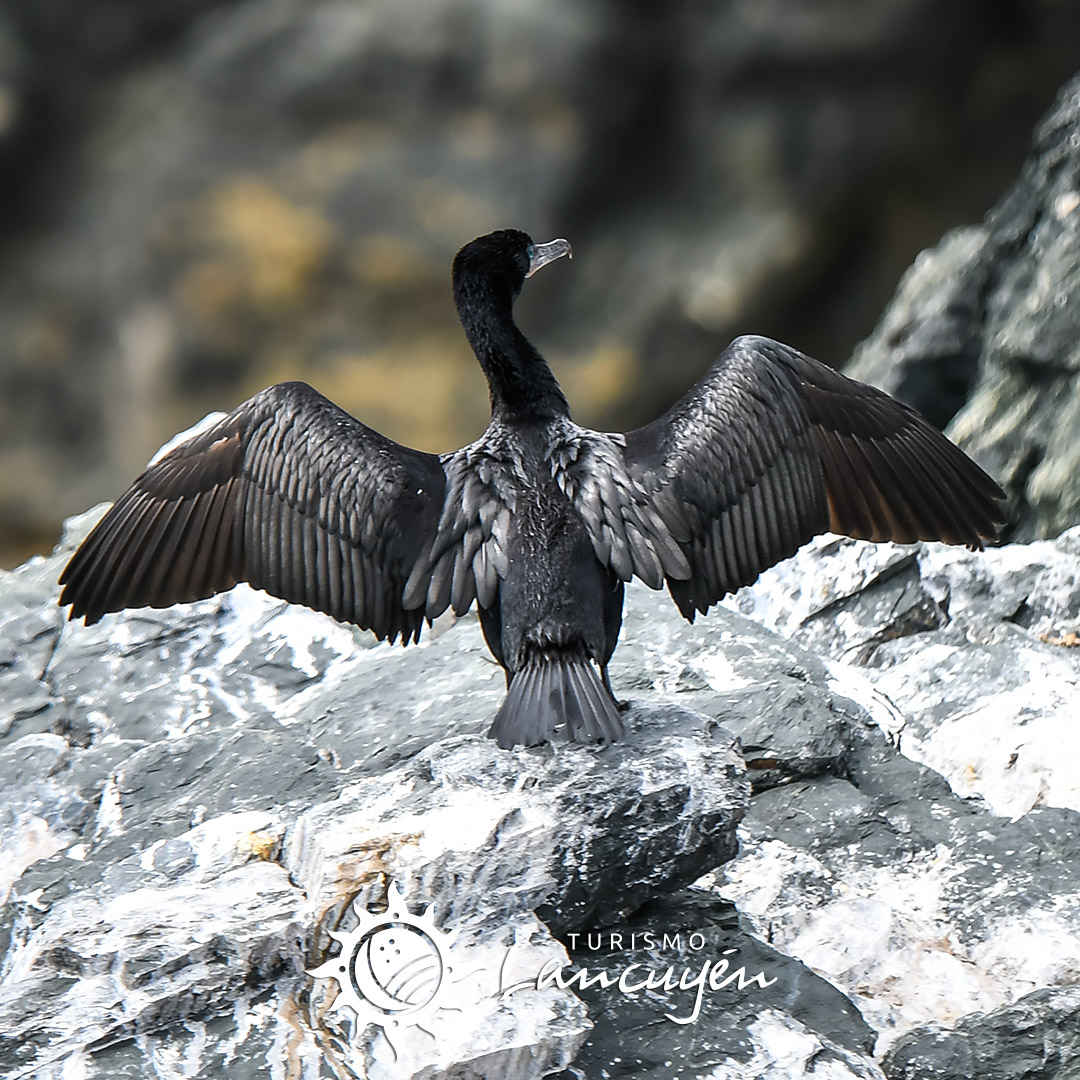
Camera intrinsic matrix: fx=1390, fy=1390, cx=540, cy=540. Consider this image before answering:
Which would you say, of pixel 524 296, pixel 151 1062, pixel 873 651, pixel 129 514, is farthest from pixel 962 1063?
pixel 524 296

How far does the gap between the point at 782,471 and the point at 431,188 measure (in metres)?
9.25

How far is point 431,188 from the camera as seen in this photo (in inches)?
488

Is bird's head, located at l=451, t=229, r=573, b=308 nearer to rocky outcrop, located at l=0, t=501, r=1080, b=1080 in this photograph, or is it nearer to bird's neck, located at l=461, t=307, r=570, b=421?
bird's neck, located at l=461, t=307, r=570, b=421

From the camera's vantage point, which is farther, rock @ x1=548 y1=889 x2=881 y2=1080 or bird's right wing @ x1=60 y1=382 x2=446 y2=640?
bird's right wing @ x1=60 y1=382 x2=446 y2=640

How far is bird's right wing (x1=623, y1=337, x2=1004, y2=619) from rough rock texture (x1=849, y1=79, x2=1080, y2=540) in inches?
68.4

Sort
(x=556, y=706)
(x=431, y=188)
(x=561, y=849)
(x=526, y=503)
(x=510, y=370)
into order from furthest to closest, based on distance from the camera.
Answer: (x=431, y=188)
(x=510, y=370)
(x=526, y=503)
(x=556, y=706)
(x=561, y=849)

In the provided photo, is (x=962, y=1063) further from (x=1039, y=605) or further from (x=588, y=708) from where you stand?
(x=1039, y=605)

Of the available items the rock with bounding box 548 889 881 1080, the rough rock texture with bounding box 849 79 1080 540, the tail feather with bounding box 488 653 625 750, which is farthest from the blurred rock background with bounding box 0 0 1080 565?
the rock with bounding box 548 889 881 1080

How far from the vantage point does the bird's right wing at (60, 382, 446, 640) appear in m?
3.68

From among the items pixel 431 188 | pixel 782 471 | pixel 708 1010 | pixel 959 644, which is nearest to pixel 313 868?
pixel 708 1010

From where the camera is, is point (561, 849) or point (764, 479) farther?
point (764, 479)

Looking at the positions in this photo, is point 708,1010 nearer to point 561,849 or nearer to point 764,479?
point 561,849

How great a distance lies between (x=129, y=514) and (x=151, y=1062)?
1673 millimetres

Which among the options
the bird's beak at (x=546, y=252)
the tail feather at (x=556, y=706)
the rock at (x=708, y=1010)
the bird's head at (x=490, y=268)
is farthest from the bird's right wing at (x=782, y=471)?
the rock at (x=708, y=1010)
